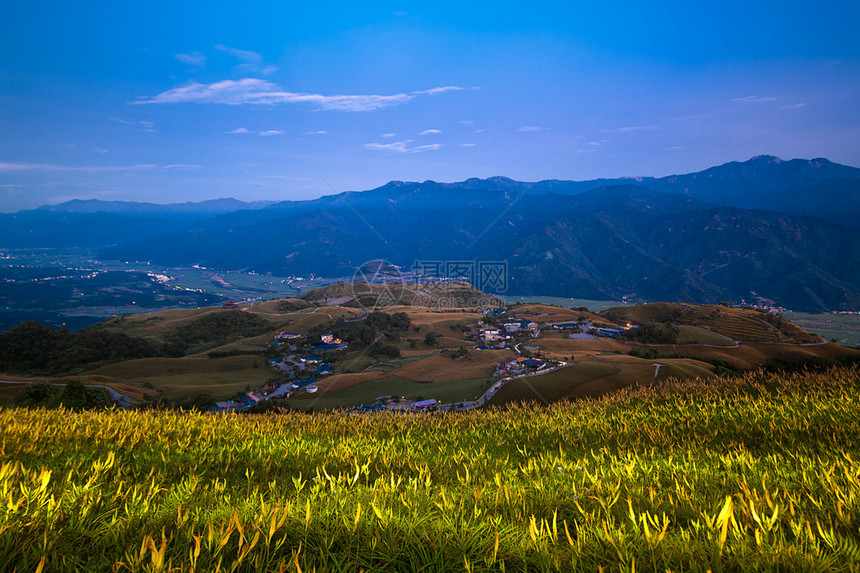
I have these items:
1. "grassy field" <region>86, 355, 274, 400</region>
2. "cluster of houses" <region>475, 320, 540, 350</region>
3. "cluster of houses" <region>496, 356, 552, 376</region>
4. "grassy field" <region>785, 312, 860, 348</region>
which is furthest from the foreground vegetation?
"grassy field" <region>785, 312, 860, 348</region>

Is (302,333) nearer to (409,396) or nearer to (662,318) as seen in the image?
(409,396)

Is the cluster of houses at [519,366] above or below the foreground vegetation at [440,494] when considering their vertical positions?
below

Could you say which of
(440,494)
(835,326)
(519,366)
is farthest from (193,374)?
(835,326)

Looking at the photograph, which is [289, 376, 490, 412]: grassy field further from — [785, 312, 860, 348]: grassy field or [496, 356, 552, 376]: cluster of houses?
[785, 312, 860, 348]: grassy field

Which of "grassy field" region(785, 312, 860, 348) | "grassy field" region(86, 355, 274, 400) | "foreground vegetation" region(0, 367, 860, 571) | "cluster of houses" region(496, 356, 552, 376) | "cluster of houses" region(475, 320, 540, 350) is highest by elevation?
"foreground vegetation" region(0, 367, 860, 571)

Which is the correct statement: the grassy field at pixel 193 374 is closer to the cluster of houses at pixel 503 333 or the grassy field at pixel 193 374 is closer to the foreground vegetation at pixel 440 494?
the cluster of houses at pixel 503 333

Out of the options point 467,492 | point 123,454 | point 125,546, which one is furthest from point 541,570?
point 123,454

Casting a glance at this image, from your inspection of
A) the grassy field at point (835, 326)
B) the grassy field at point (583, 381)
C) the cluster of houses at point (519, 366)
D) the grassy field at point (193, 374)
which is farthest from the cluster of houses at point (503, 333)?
the grassy field at point (835, 326)

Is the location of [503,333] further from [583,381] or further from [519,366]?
[583,381]
